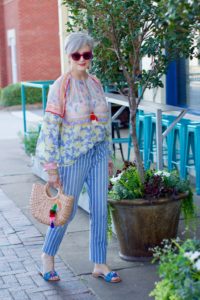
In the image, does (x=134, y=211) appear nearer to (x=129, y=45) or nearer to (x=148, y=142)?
(x=129, y=45)

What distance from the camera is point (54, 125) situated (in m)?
4.63

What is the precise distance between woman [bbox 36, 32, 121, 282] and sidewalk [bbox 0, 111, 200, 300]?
0.22m

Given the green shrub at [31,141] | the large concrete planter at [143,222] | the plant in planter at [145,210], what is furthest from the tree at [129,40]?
the green shrub at [31,141]

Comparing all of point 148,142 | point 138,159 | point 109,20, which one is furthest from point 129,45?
point 148,142

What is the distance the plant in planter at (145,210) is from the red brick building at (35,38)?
61.5 feet

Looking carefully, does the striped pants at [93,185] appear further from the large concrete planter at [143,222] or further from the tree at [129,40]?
the tree at [129,40]

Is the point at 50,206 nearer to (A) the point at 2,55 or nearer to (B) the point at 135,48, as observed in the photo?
(B) the point at 135,48

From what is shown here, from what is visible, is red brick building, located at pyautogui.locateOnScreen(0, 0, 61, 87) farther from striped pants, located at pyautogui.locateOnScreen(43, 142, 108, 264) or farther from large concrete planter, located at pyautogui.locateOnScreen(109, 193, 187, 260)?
striped pants, located at pyautogui.locateOnScreen(43, 142, 108, 264)

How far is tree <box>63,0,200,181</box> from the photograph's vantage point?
5172 millimetres

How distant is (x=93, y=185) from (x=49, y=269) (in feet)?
2.54

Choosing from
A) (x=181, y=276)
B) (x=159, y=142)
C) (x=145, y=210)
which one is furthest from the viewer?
(x=159, y=142)

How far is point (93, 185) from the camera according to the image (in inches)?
189

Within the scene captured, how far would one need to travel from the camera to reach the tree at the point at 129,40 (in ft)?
17.0

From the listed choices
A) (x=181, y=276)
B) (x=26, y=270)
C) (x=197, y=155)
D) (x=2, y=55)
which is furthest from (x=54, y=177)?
(x=2, y=55)
